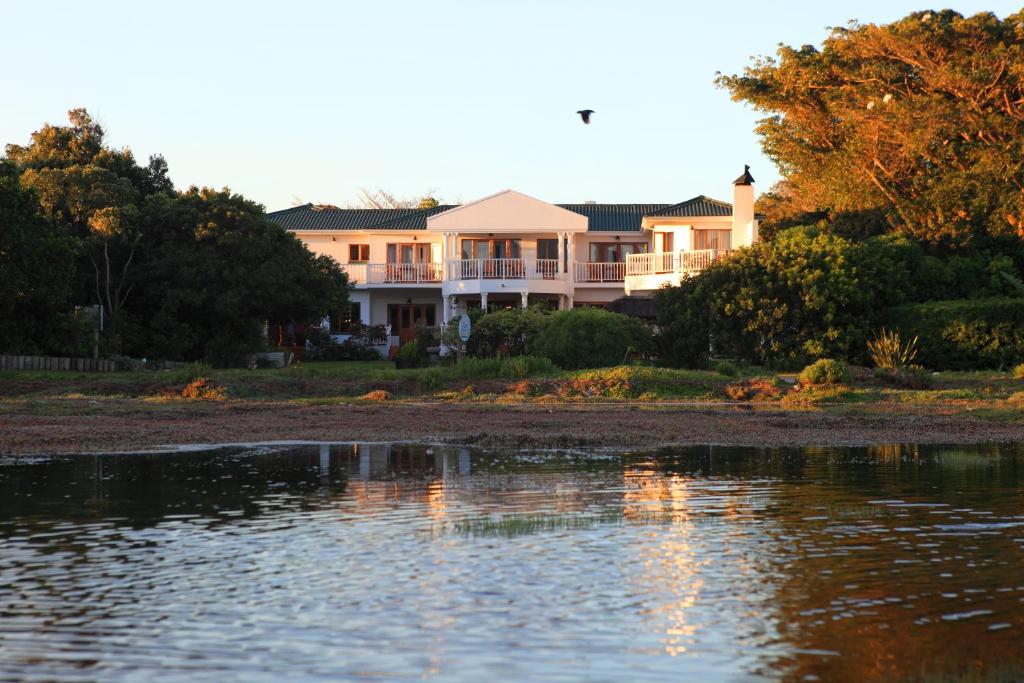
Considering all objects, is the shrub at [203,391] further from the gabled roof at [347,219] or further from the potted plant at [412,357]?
the gabled roof at [347,219]

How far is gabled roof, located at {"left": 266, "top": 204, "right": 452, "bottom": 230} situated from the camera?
5619 cm

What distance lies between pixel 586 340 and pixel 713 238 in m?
22.4

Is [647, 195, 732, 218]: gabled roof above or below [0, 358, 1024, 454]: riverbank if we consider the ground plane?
above

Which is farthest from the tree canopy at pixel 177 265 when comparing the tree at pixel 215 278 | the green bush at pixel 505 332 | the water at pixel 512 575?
the water at pixel 512 575

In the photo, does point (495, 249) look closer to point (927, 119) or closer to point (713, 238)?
point (713, 238)

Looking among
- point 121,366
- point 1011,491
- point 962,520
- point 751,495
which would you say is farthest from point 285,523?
point 121,366

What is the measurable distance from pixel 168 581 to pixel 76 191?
102 feet

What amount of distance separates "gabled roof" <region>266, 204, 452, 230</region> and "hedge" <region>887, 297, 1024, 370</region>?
91.7ft

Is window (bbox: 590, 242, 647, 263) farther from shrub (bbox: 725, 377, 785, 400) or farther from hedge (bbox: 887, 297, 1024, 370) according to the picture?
shrub (bbox: 725, 377, 785, 400)

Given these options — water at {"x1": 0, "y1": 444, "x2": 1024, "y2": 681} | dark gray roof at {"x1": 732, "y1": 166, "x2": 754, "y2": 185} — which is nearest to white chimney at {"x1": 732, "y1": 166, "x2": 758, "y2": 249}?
dark gray roof at {"x1": 732, "y1": 166, "x2": 754, "y2": 185}

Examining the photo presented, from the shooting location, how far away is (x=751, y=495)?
12062 mm

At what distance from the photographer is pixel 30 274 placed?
101 feet

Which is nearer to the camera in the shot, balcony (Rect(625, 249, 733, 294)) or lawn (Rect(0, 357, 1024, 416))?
lawn (Rect(0, 357, 1024, 416))

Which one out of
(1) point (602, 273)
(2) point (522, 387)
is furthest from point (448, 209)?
(2) point (522, 387)
